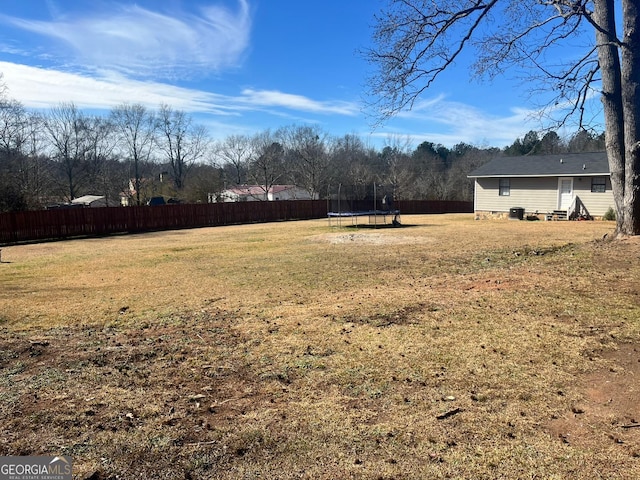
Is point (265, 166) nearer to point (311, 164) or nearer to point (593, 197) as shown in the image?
point (311, 164)

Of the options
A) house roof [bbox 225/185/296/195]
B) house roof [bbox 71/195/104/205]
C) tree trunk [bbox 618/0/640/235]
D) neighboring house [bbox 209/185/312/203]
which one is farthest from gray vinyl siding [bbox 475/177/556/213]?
house roof [bbox 71/195/104/205]

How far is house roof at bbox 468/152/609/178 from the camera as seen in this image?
21.2 metres

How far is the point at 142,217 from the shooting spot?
25.3m

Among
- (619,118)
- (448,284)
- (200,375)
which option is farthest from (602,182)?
(200,375)

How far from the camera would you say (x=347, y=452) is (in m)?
2.41

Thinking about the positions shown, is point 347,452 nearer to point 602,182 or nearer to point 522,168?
point 602,182

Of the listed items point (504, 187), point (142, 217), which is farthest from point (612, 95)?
point (142, 217)

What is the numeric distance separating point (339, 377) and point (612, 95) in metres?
8.77

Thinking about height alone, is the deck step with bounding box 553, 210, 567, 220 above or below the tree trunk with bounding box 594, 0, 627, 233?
below

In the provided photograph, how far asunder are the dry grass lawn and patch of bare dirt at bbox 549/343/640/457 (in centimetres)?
1

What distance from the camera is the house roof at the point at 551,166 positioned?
21.2m

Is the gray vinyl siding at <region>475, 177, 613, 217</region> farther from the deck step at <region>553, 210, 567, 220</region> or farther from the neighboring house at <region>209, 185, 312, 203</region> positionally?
the neighboring house at <region>209, 185, 312, 203</region>

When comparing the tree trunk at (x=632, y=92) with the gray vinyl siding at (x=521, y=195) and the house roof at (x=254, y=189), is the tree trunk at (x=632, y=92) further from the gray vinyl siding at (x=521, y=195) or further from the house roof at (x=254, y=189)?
the house roof at (x=254, y=189)

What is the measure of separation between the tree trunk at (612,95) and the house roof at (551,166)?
13481 millimetres
